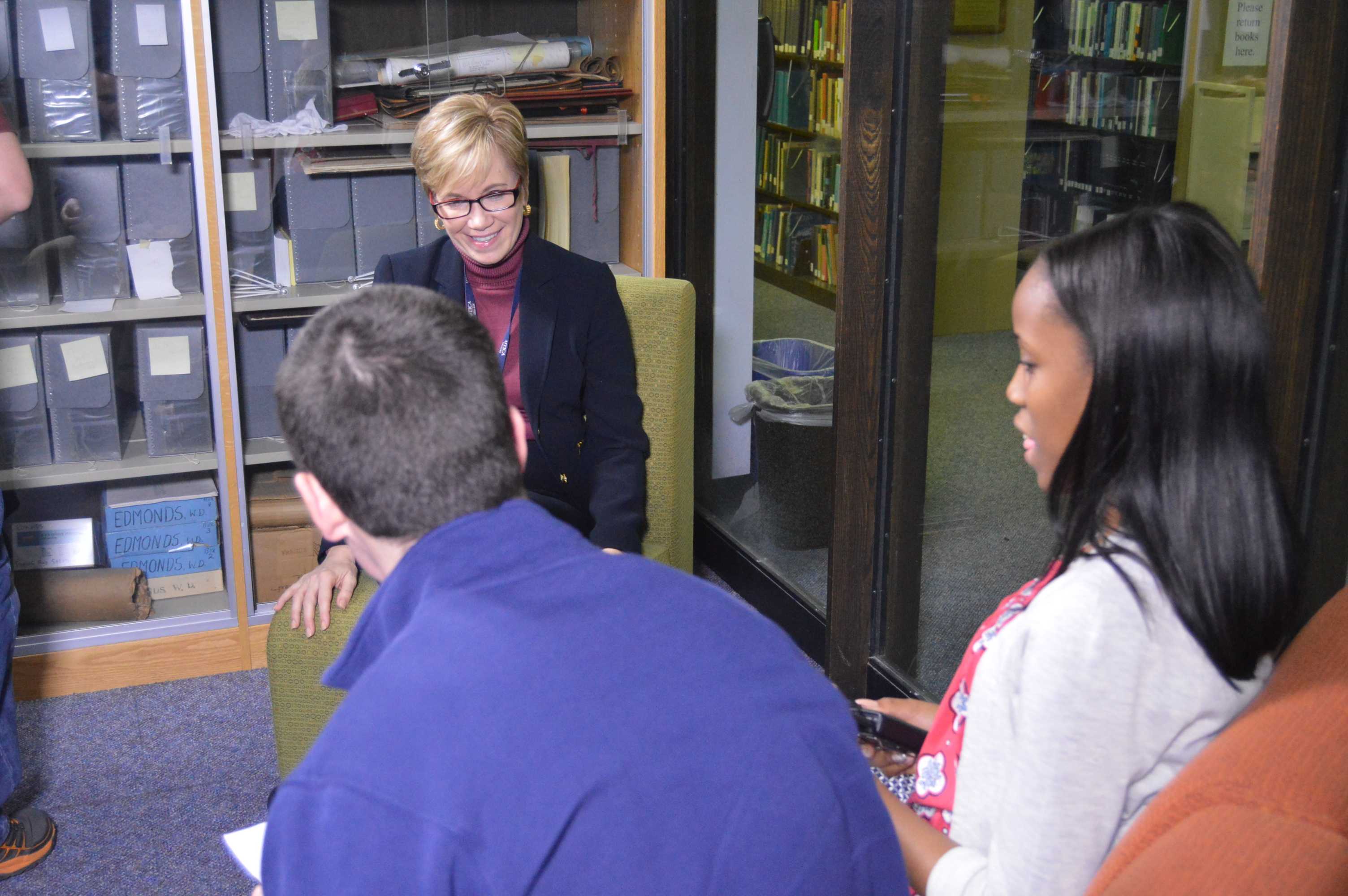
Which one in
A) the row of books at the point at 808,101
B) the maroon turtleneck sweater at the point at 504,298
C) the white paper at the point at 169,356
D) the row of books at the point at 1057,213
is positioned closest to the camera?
the row of books at the point at 1057,213

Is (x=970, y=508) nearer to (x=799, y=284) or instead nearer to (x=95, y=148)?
(x=799, y=284)

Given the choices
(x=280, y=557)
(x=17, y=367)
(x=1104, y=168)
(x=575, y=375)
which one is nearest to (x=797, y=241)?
(x=575, y=375)

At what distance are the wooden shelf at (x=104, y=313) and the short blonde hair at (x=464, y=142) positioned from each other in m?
0.91

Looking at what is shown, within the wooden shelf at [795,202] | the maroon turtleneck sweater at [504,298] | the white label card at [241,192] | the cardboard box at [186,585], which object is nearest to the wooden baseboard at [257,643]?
the cardboard box at [186,585]

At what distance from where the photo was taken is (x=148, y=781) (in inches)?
97.0

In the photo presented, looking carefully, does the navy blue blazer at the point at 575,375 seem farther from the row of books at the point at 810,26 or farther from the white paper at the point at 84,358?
the white paper at the point at 84,358

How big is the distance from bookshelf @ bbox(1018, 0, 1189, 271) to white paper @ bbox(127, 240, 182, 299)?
1.92 m

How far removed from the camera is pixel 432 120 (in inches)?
83.9

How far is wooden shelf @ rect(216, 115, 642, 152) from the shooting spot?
2789mm

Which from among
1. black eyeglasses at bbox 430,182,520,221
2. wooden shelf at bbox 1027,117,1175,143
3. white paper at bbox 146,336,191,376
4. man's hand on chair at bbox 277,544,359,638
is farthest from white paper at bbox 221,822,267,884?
white paper at bbox 146,336,191,376

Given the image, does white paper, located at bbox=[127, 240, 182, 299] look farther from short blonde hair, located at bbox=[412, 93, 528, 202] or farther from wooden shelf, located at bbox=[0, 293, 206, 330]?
short blonde hair, located at bbox=[412, 93, 528, 202]

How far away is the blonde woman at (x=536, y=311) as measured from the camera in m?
2.13

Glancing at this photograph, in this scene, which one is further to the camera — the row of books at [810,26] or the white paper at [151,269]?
the white paper at [151,269]

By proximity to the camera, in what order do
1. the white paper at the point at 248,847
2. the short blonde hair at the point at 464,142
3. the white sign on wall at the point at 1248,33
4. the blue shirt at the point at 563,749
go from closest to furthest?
the blue shirt at the point at 563,749, the white paper at the point at 248,847, the white sign on wall at the point at 1248,33, the short blonde hair at the point at 464,142
